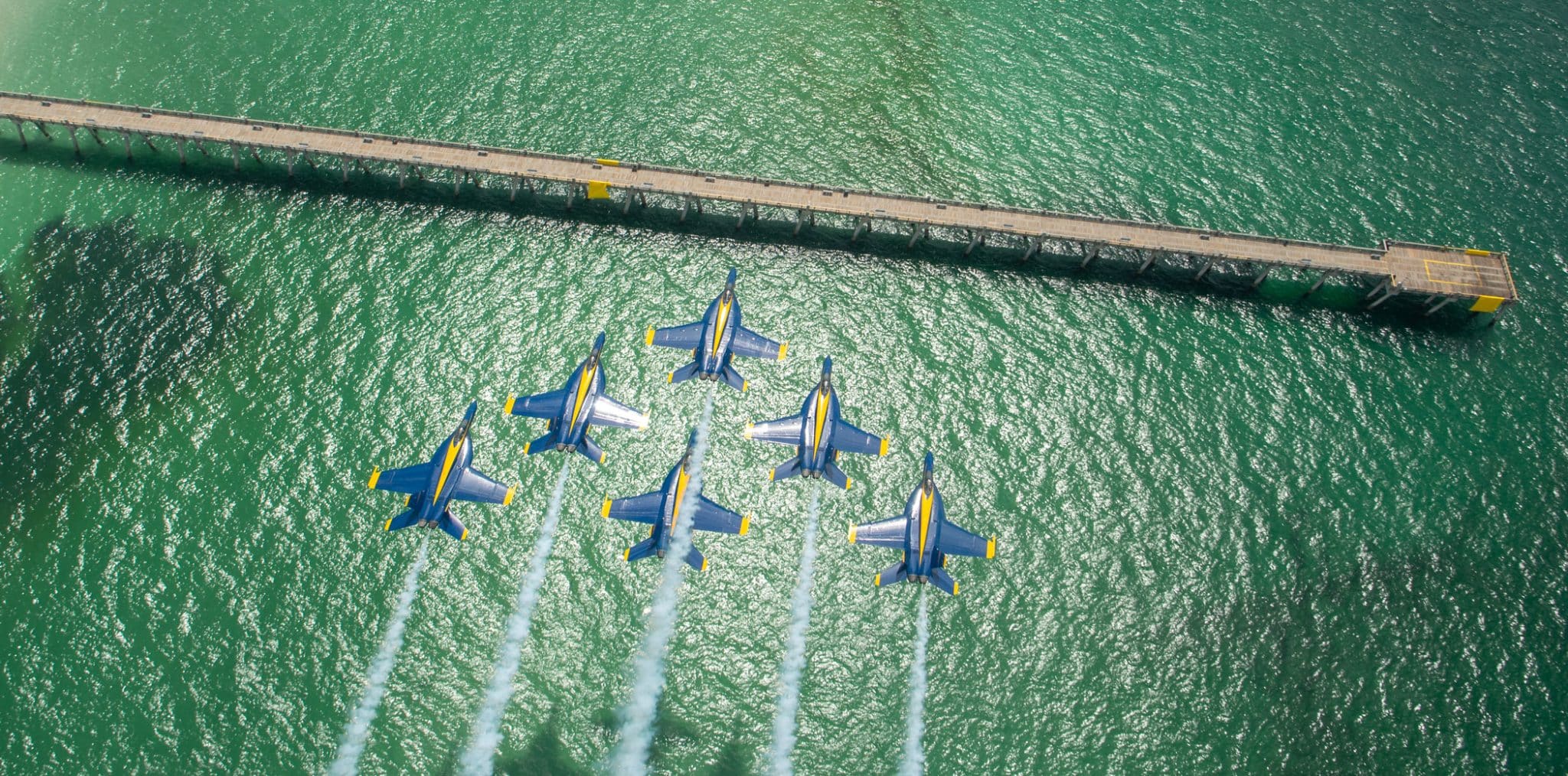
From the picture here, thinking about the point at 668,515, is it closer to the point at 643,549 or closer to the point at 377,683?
the point at 643,549

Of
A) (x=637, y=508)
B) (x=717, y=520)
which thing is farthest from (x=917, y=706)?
(x=637, y=508)

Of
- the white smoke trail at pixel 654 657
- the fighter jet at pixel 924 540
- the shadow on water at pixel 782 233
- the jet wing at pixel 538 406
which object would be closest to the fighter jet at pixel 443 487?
the jet wing at pixel 538 406

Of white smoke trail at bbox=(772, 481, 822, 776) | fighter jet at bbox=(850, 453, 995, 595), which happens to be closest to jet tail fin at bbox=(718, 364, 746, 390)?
white smoke trail at bbox=(772, 481, 822, 776)

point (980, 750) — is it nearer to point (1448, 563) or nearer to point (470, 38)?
point (1448, 563)

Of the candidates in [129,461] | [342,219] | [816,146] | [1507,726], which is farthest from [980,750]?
[342,219]

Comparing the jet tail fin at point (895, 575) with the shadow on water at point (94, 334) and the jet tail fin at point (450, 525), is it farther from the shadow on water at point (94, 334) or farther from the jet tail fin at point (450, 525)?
the shadow on water at point (94, 334)

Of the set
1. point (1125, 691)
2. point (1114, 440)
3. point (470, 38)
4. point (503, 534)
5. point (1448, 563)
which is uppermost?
point (470, 38)
